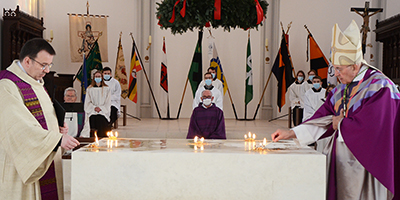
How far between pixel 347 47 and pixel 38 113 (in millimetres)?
2176

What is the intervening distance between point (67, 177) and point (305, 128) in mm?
2487

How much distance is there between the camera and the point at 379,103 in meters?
2.44

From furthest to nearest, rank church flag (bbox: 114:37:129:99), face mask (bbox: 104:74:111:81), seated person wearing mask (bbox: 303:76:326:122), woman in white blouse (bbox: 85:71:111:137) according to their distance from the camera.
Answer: church flag (bbox: 114:37:129:99)
face mask (bbox: 104:74:111:81)
seated person wearing mask (bbox: 303:76:326:122)
woman in white blouse (bbox: 85:71:111:137)

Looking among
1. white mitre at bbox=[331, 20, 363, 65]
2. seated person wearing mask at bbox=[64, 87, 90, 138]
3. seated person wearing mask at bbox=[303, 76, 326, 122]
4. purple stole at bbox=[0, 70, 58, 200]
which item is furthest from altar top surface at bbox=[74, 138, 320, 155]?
seated person wearing mask at bbox=[303, 76, 326, 122]

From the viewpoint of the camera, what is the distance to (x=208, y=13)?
11.2 ft

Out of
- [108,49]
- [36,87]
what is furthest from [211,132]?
[108,49]

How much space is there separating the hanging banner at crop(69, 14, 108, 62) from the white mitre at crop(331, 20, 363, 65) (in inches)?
368

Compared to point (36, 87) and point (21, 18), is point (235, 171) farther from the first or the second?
point (21, 18)

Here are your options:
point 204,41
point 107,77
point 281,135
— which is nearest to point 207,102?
point 107,77

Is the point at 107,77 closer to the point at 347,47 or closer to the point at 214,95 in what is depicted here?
the point at 214,95

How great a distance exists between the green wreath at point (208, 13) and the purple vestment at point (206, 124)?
376 cm

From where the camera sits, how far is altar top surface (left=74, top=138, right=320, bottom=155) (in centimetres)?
233

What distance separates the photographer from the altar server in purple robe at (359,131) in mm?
2422

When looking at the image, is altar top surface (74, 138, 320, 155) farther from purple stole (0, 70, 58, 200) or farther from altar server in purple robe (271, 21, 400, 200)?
purple stole (0, 70, 58, 200)
